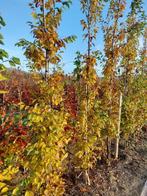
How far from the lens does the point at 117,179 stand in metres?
7.09

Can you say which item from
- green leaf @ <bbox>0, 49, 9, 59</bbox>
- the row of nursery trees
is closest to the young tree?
the row of nursery trees

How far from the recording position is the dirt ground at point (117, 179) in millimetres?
6410

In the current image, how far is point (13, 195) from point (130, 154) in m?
6.73

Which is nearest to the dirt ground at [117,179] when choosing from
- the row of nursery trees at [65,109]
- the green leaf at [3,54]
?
the row of nursery trees at [65,109]

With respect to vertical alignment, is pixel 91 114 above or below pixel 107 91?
below

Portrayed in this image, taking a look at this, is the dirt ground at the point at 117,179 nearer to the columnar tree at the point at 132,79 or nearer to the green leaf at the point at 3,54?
the columnar tree at the point at 132,79

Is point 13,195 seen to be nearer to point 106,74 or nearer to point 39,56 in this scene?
point 39,56

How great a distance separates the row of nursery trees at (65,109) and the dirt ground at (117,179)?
0.23 m

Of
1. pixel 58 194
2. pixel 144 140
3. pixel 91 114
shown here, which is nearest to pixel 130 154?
pixel 144 140

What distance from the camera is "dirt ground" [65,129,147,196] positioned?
6.41 meters

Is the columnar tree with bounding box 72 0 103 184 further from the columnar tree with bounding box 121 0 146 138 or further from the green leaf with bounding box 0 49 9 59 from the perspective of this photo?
the green leaf with bounding box 0 49 9 59

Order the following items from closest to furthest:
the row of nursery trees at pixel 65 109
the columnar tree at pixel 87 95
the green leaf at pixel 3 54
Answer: the green leaf at pixel 3 54
the row of nursery trees at pixel 65 109
the columnar tree at pixel 87 95

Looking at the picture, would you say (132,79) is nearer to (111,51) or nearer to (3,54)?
(111,51)

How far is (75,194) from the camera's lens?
243 inches
